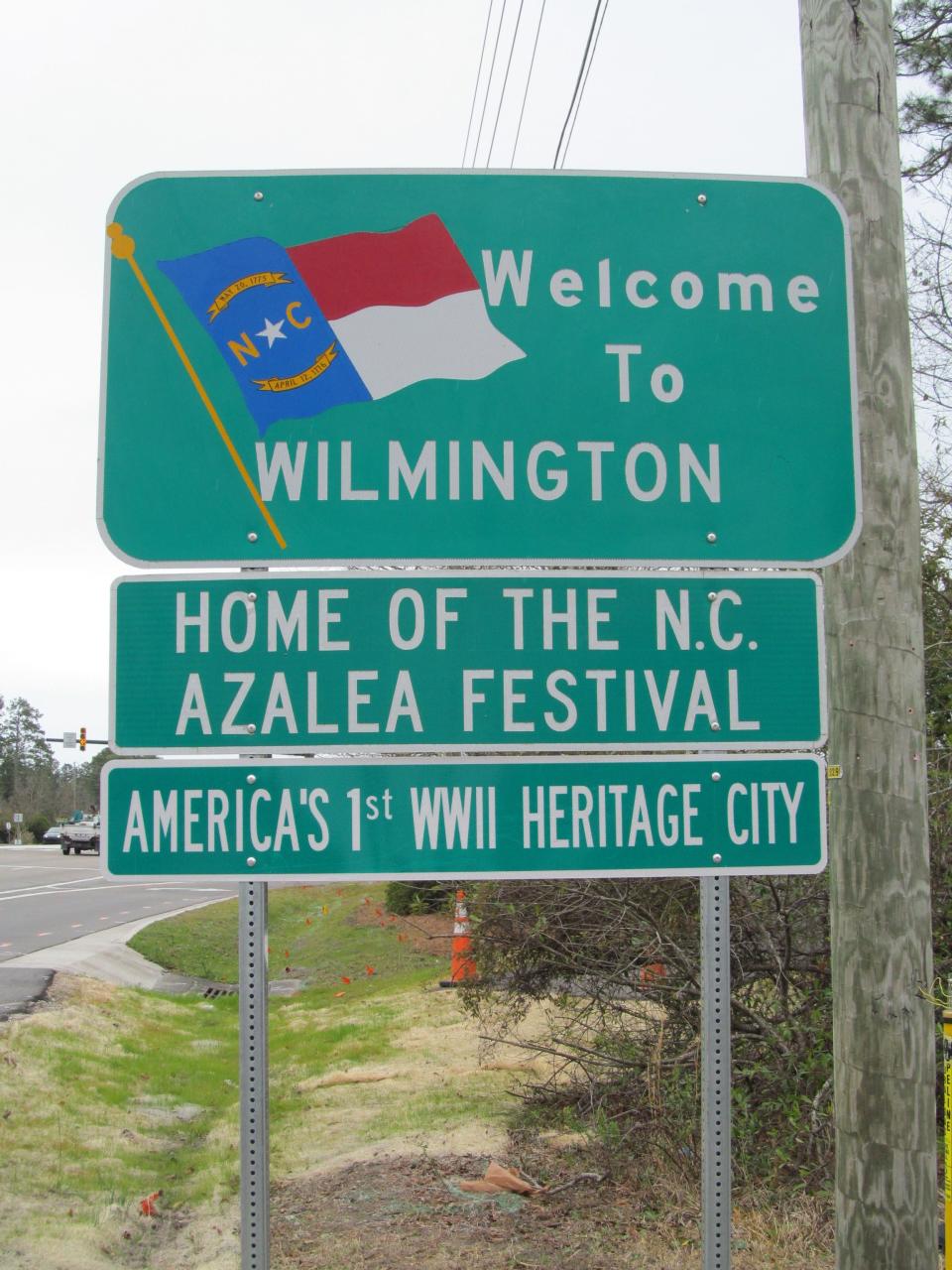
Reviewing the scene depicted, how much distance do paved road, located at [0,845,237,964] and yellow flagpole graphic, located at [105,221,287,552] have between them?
10.3m

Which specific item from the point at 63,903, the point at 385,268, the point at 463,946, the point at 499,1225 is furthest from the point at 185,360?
the point at 63,903

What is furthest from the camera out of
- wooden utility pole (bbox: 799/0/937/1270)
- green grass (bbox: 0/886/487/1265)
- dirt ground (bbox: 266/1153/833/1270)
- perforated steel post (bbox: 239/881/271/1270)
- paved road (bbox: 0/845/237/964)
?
paved road (bbox: 0/845/237/964)

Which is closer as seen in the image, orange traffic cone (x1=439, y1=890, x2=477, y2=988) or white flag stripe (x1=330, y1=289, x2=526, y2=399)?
white flag stripe (x1=330, y1=289, x2=526, y2=399)

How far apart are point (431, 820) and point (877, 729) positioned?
1.36 m

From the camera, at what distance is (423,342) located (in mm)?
2729

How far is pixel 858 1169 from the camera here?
317cm

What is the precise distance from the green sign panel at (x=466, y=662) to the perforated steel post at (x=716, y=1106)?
48cm

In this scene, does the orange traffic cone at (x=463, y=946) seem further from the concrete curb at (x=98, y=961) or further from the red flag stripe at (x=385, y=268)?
the concrete curb at (x=98, y=961)

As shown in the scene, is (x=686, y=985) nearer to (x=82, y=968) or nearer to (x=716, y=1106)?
(x=716, y=1106)

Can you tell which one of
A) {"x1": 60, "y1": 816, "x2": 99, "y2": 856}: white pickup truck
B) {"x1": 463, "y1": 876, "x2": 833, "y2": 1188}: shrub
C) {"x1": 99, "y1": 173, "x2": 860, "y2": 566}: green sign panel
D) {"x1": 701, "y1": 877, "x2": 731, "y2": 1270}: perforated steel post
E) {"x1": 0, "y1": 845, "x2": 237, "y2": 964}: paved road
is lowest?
{"x1": 60, "y1": 816, "x2": 99, "y2": 856}: white pickup truck

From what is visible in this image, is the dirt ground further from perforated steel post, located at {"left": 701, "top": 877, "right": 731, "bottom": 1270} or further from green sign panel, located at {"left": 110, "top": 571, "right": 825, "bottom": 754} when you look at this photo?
green sign panel, located at {"left": 110, "top": 571, "right": 825, "bottom": 754}

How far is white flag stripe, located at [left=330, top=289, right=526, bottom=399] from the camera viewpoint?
2.71m

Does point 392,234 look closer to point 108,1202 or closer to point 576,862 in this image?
point 576,862

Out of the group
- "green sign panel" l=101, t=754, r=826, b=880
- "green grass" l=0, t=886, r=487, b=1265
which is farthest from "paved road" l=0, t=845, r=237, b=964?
"green sign panel" l=101, t=754, r=826, b=880
